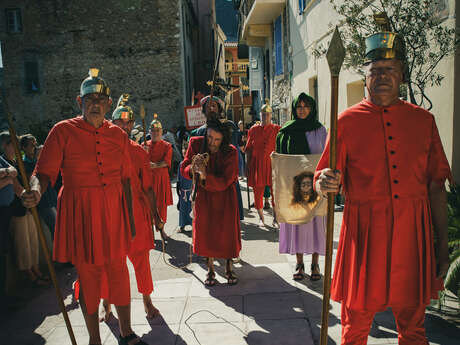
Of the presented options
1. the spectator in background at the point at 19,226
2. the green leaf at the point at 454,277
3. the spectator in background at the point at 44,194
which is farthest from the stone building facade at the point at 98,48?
the green leaf at the point at 454,277

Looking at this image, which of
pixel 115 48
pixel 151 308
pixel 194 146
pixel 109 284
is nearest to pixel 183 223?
pixel 194 146

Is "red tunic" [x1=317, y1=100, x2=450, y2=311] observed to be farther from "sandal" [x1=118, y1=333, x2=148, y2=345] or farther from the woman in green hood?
the woman in green hood

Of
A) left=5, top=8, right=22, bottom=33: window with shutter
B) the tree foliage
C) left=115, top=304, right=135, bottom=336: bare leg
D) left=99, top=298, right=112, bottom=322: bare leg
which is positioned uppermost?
left=5, top=8, right=22, bottom=33: window with shutter

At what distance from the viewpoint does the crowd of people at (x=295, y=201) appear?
96.0 inches

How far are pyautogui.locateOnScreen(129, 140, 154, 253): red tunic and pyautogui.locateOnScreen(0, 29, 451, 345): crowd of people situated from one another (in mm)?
10

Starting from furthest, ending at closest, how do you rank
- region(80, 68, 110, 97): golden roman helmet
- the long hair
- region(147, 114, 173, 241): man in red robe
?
region(147, 114, 173, 241): man in red robe < the long hair < region(80, 68, 110, 97): golden roman helmet

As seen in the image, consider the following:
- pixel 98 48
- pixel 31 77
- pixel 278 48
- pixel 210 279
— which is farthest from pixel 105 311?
pixel 31 77

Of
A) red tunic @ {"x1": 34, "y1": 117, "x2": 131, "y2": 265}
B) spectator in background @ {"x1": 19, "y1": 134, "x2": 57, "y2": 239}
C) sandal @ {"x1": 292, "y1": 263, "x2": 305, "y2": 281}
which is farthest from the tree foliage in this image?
spectator in background @ {"x1": 19, "y1": 134, "x2": 57, "y2": 239}

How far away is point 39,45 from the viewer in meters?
22.4

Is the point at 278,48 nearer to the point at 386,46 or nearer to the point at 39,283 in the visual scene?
the point at 39,283

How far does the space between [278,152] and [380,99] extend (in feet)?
8.26

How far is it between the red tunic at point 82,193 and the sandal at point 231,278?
1894 mm

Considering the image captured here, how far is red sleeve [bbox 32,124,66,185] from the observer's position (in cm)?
304

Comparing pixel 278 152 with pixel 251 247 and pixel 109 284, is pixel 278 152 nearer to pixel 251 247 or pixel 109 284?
pixel 251 247
